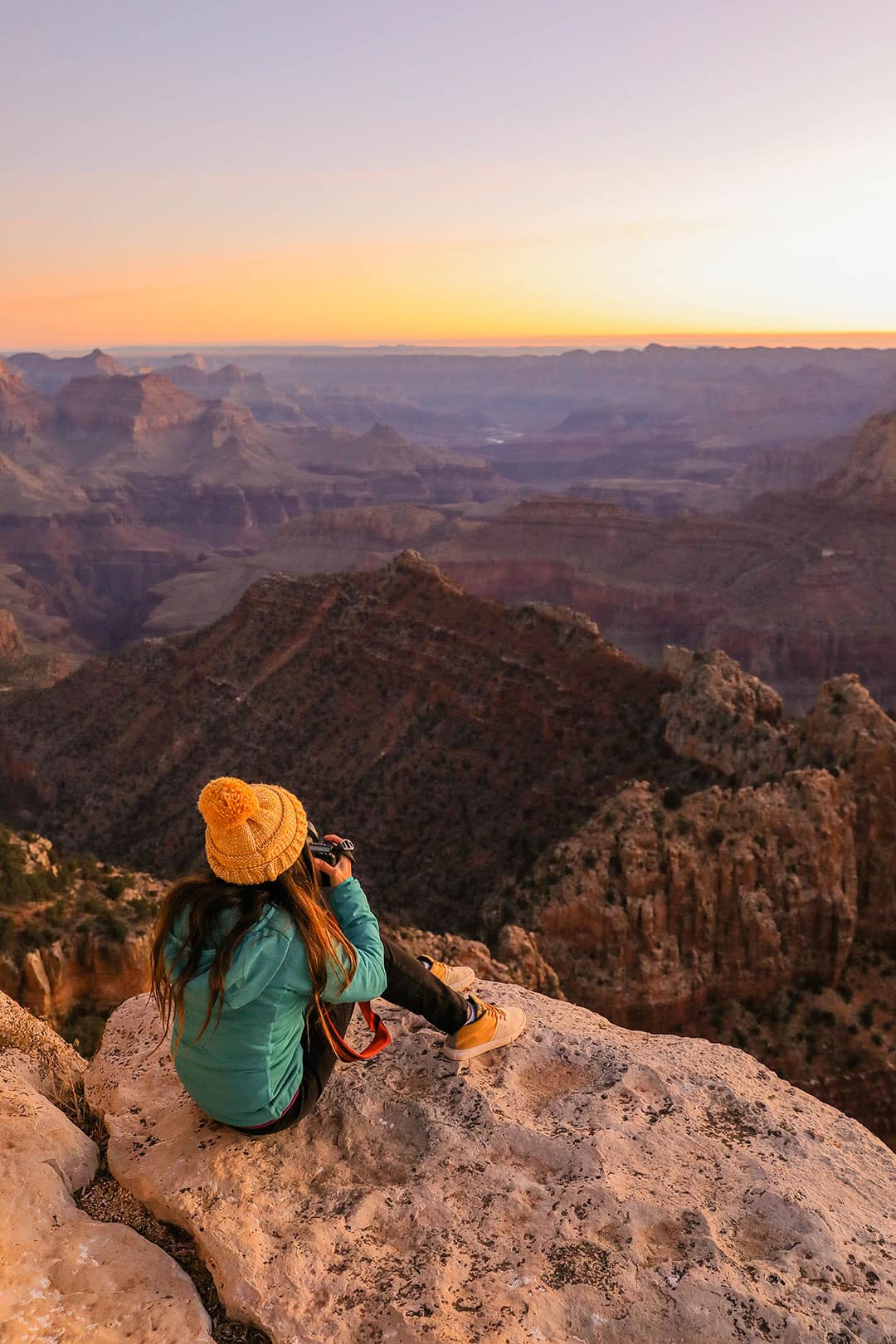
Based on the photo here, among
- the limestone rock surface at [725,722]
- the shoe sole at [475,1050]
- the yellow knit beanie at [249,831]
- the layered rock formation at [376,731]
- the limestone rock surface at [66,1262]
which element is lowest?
the layered rock formation at [376,731]

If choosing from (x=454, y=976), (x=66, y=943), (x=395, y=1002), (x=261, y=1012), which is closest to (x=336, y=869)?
(x=261, y=1012)

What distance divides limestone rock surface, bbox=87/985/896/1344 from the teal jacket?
476 millimetres

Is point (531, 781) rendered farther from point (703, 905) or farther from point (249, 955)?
point (249, 955)

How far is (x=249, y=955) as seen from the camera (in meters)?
5.01

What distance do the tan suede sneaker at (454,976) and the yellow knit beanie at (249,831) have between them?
9.12 feet

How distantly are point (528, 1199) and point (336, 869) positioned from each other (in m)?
2.30

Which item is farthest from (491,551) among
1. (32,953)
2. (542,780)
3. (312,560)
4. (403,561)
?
(32,953)

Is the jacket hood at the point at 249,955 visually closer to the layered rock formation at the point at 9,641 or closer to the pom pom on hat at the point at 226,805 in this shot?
the pom pom on hat at the point at 226,805

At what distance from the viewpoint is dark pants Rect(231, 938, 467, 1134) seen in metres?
5.76

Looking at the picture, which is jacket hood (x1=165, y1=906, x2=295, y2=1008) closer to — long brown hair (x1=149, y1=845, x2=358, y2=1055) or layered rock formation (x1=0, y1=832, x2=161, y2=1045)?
long brown hair (x1=149, y1=845, x2=358, y2=1055)

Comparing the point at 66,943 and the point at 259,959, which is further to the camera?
the point at 66,943

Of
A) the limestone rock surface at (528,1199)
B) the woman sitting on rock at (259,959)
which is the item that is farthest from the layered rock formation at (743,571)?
the woman sitting on rock at (259,959)

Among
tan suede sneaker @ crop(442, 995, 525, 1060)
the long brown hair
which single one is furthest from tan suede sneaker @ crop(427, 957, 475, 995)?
the long brown hair

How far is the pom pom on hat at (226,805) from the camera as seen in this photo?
4.91m
